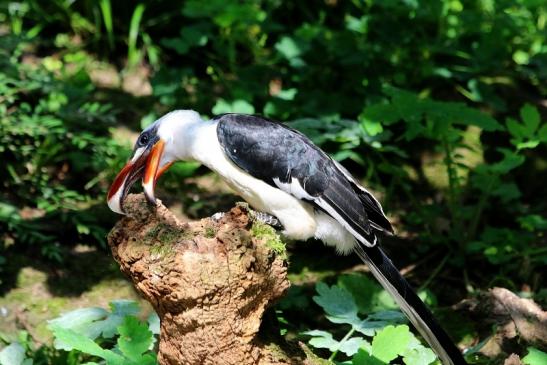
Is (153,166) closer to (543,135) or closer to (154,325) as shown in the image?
(154,325)

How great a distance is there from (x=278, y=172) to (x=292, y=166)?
71 mm

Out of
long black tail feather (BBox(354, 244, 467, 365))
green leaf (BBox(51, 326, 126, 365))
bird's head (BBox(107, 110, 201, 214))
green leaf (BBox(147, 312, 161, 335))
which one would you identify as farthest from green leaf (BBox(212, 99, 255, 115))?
green leaf (BBox(51, 326, 126, 365))

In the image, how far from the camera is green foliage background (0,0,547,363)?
4.55m

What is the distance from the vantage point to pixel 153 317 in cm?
354

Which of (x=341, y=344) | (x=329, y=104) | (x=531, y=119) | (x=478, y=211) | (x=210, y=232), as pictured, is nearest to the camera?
(x=210, y=232)

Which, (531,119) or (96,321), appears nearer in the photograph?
(96,321)

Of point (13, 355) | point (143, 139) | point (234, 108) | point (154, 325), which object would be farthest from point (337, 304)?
point (234, 108)

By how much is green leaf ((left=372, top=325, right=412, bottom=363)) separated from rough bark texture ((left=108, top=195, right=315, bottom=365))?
Result: 1.39ft

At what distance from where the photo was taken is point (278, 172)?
352 cm

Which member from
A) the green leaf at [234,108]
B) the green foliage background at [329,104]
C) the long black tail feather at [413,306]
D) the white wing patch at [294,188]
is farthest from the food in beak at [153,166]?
the green leaf at [234,108]

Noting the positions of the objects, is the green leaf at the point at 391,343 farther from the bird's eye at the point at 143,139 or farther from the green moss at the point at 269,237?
the bird's eye at the point at 143,139

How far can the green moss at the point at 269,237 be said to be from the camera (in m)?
2.90

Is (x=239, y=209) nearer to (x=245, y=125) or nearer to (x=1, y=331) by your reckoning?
(x=245, y=125)

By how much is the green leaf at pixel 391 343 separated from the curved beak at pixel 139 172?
107 centimetres
